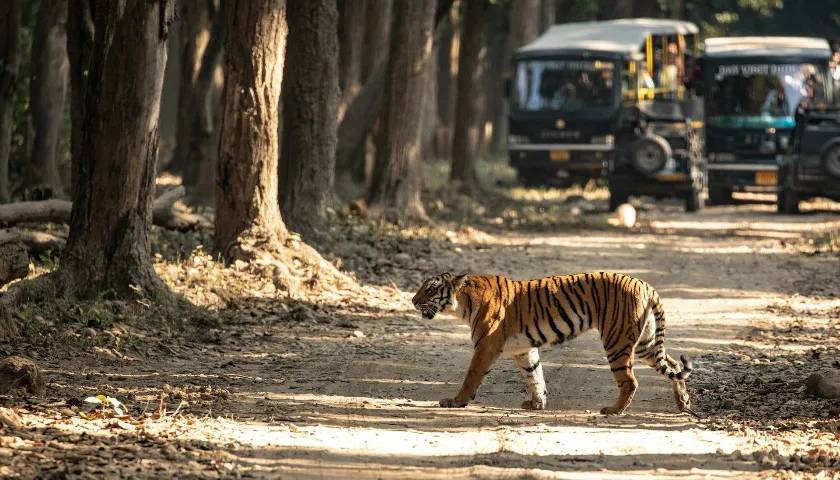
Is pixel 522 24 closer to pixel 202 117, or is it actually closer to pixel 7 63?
pixel 202 117

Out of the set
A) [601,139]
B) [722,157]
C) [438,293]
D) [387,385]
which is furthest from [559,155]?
[438,293]

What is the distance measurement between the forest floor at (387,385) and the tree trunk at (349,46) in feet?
18.9

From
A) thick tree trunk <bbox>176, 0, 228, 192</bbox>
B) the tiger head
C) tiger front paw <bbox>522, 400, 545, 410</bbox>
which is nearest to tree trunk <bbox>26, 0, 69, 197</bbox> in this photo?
thick tree trunk <bbox>176, 0, 228, 192</bbox>

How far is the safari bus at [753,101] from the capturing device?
28.4m

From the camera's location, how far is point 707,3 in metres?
45.5

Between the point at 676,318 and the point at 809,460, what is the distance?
21.0ft

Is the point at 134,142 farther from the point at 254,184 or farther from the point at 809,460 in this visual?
the point at 809,460

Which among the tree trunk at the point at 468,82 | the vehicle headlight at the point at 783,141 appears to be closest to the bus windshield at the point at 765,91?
the vehicle headlight at the point at 783,141

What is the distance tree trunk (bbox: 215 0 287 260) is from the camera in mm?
15523

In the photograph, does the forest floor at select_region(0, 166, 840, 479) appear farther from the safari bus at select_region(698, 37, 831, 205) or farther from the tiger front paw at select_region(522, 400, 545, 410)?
the safari bus at select_region(698, 37, 831, 205)

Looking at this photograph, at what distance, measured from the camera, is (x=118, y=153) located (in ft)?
41.8

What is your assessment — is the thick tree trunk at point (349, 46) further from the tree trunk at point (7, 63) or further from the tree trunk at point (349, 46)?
the tree trunk at point (7, 63)

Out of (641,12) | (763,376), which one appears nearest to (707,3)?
(641,12)

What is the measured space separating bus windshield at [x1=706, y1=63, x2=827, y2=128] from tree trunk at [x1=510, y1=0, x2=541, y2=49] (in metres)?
7.57
